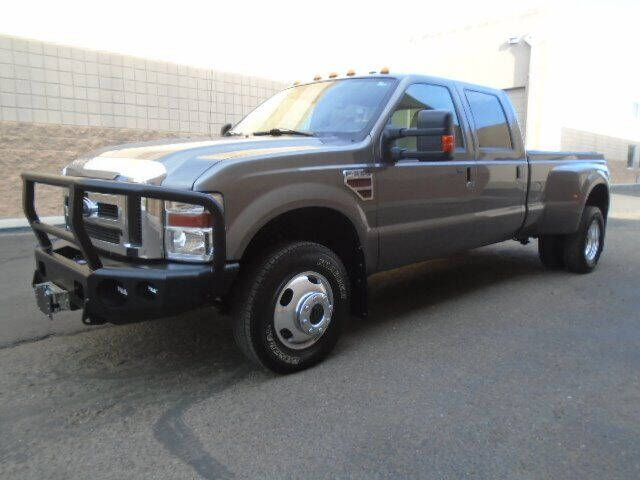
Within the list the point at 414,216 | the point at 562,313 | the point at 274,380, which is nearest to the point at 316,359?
the point at 274,380

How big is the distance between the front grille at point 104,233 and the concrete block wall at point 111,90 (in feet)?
23.3

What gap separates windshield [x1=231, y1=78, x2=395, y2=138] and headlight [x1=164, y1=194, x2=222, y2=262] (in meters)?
1.38

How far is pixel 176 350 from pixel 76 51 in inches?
302

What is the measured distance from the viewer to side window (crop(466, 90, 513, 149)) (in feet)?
15.8

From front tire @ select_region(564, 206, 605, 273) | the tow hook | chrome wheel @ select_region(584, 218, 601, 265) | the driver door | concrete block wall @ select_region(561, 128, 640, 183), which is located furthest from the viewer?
concrete block wall @ select_region(561, 128, 640, 183)

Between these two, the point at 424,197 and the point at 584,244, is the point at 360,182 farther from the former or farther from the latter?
the point at 584,244

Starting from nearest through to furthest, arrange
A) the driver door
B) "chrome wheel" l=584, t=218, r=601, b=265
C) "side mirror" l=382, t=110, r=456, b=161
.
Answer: "side mirror" l=382, t=110, r=456, b=161 < the driver door < "chrome wheel" l=584, t=218, r=601, b=265

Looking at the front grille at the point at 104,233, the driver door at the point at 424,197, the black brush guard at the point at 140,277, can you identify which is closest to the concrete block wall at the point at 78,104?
the front grille at the point at 104,233

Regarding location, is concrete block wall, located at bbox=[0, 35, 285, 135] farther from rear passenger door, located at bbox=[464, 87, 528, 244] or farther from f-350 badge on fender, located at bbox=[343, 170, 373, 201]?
f-350 badge on fender, located at bbox=[343, 170, 373, 201]

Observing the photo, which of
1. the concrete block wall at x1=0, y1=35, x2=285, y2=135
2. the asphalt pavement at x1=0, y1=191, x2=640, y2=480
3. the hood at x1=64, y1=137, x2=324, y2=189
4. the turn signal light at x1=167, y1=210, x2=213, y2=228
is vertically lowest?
the asphalt pavement at x1=0, y1=191, x2=640, y2=480

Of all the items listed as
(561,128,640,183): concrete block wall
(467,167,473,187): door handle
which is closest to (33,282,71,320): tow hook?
(467,167,473,187): door handle

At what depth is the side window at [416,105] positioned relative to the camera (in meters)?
4.03

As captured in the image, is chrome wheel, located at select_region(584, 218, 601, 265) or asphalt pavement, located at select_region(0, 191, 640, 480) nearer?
asphalt pavement, located at select_region(0, 191, 640, 480)

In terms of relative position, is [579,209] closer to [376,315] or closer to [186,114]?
[376,315]
